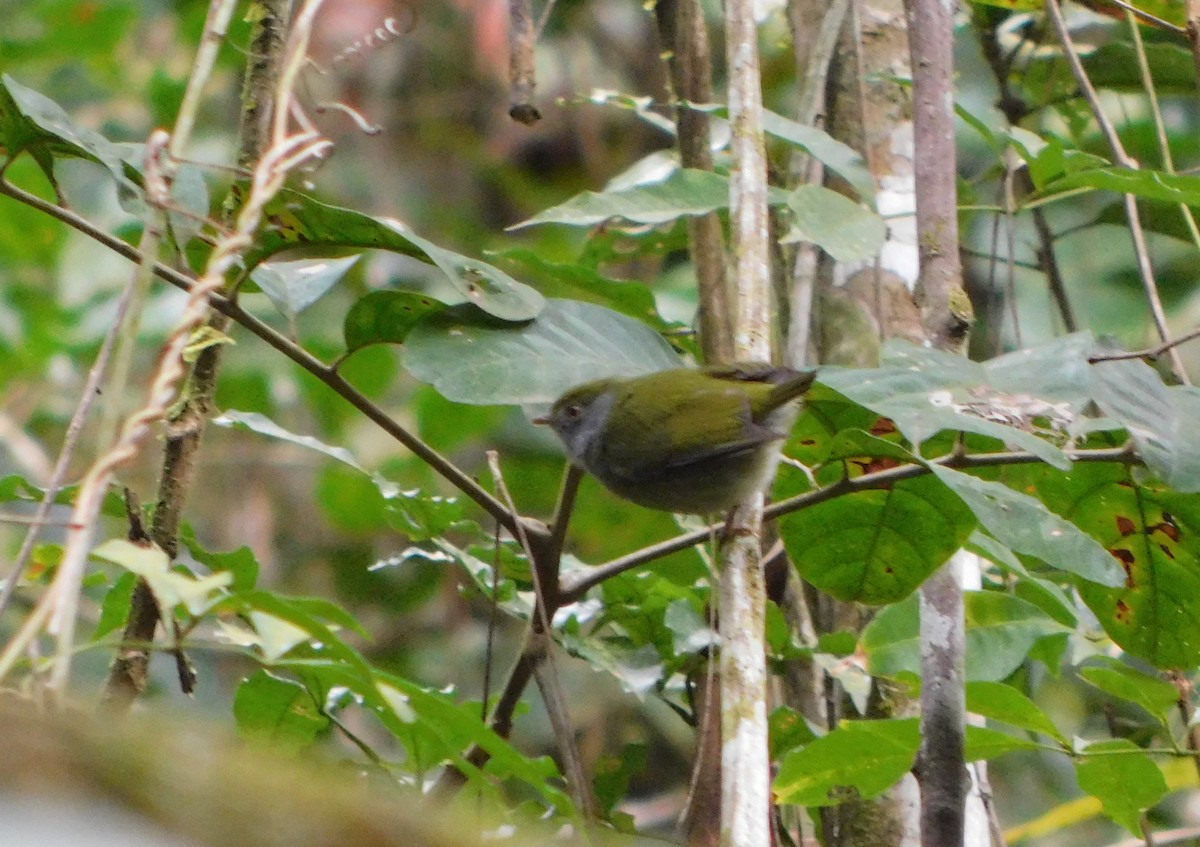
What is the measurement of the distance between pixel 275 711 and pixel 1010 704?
130cm

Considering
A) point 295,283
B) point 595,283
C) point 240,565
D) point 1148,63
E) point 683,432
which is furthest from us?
point 1148,63

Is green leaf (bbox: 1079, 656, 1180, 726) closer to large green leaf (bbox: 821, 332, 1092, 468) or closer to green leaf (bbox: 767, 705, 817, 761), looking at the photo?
large green leaf (bbox: 821, 332, 1092, 468)

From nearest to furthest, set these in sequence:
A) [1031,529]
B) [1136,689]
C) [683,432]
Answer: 1. [1031,529]
2. [1136,689]
3. [683,432]

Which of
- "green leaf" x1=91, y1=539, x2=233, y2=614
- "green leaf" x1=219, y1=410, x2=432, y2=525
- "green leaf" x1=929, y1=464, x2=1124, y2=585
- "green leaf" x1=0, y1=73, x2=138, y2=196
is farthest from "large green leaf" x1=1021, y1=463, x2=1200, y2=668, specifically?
"green leaf" x1=0, y1=73, x2=138, y2=196

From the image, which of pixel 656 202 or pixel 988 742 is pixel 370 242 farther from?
pixel 988 742

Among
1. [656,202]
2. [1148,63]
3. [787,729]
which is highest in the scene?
[1148,63]

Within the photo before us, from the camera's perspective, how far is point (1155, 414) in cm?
181

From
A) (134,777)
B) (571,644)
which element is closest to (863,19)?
(571,644)

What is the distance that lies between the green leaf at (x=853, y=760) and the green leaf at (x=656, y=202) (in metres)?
1.00

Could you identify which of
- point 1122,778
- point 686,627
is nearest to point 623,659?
point 686,627

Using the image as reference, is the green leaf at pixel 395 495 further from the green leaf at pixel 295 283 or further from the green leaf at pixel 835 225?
the green leaf at pixel 835 225

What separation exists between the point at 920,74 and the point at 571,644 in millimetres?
1238

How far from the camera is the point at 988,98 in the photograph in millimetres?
5559

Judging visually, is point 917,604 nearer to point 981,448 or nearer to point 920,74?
point 981,448
